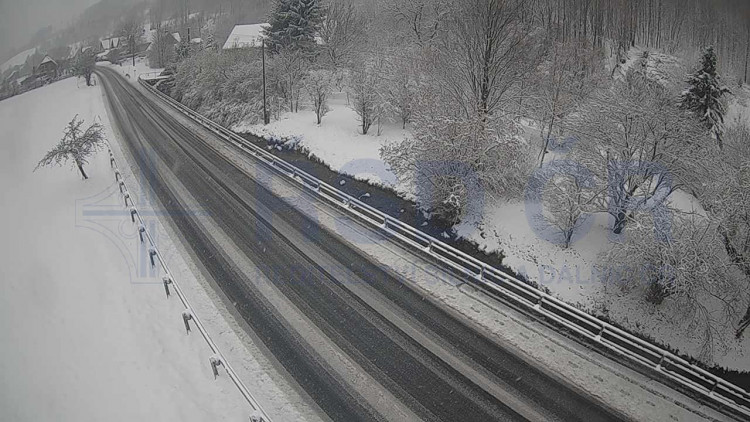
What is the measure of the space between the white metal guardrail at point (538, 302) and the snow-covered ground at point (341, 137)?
3675 millimetres

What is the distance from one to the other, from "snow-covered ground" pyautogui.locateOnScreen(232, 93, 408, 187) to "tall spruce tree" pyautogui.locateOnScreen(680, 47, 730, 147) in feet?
64.2

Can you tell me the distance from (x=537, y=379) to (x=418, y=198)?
43.9ft

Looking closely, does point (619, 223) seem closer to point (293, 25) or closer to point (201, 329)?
point (201, 329)

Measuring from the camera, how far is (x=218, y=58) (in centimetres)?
4422

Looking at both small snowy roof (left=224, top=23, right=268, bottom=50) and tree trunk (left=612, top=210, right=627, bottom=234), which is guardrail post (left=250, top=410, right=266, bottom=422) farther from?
small snowy roof (left=224, top=23, right=268, bottom=50)

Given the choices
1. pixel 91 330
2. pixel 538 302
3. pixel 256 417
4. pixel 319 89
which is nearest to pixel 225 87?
pixel 319 89

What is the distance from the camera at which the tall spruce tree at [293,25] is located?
43.8 metres

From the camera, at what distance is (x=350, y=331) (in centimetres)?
1253

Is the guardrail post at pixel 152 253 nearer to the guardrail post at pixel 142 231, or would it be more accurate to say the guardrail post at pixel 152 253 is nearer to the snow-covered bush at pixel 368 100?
the guardrail post at pixel 142 231

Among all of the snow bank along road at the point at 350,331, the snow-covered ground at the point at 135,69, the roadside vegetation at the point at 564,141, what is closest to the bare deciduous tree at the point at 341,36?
the roadside vegetation at the point at 564,141

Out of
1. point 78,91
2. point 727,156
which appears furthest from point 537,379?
point 78,91

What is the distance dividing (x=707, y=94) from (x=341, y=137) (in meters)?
25.5

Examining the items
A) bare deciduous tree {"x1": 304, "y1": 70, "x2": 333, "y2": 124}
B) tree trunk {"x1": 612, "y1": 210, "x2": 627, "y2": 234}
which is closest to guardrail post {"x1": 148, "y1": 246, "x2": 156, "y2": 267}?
bare deciduous tree {"x1": 304, "y1": 70, "x2": 333, "y2": 124}

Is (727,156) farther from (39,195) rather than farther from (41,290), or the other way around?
(39,195)
